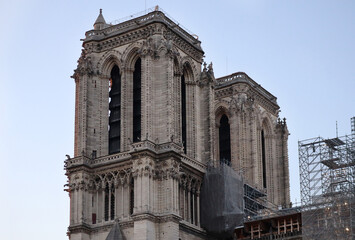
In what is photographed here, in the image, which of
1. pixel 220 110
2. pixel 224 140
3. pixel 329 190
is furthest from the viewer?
pixel 220 110

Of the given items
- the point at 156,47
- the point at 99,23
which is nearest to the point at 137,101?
the point at 156,47

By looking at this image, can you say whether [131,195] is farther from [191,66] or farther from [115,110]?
[191,66]

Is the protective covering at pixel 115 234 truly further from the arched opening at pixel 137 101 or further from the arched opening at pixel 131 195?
the arched opening at pixel 137 101

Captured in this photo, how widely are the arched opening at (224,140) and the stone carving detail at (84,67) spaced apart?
55.2 feet

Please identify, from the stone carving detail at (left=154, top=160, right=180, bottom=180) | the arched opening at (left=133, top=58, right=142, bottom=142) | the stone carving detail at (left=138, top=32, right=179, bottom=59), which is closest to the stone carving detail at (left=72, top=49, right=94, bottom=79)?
the arched opening at (left=133, top=58, right=142, bottom=142)

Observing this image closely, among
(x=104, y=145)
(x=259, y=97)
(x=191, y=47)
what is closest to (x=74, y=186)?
(x=104, y=145)

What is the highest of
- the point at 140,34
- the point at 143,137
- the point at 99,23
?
the point at 99,23

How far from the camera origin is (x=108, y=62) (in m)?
85.1

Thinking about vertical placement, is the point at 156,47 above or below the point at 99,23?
below

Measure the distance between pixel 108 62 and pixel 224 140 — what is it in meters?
15.8

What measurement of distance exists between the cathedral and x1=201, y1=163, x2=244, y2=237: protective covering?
0.75 m

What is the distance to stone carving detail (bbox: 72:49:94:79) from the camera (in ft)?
275

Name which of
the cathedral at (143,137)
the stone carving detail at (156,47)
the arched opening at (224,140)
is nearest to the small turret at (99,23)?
the cathedral at (143,137)

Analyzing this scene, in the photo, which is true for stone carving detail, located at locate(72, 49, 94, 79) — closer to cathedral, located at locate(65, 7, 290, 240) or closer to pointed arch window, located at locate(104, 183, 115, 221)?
cathedral, located at locate(65, 7, 290, 240)
